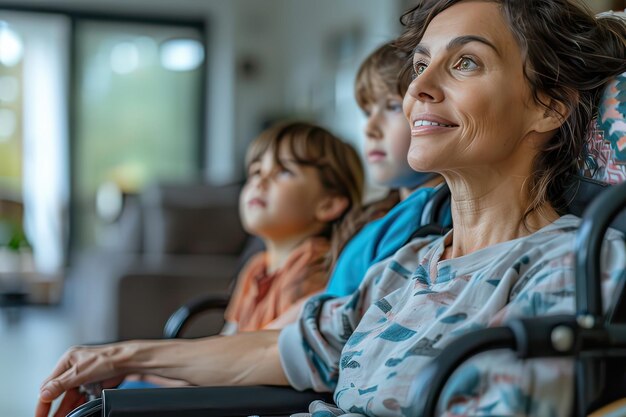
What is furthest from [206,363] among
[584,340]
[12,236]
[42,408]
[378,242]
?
[12,236]

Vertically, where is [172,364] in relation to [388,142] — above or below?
below

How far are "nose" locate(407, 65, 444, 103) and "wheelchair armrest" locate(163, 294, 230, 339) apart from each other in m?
0.89

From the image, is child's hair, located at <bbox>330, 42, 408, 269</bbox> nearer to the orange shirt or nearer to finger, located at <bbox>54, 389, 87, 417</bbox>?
the orange shirt

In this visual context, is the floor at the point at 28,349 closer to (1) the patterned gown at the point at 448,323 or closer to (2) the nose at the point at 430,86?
(1) the patterned gown at the point at 448,323

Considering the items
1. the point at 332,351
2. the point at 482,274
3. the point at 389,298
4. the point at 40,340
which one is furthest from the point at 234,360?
the point at 40,340

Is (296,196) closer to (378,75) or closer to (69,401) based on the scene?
(378,75)

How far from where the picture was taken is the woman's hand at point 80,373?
4.42 feet

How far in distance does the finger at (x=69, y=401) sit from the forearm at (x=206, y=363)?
9 cm

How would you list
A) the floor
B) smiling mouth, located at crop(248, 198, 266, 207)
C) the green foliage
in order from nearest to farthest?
smiling mouth, located at crop(248, 198, 266, 207) < the floor < the green foliage

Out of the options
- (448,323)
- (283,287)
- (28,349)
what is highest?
(448,323)

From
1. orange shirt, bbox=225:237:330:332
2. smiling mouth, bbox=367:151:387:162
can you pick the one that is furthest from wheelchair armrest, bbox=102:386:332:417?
smiling mouth, bbox=367:151:387:162

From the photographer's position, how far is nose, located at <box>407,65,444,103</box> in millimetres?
1133

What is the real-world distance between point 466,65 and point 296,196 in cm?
84

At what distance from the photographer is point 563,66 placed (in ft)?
3.64
